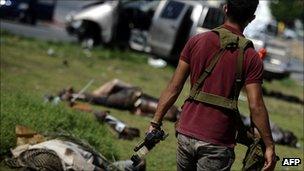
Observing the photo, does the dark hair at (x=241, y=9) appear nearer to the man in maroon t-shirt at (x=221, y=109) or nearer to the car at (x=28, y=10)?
the man in maroon t-shirt at (x=221, y=109)

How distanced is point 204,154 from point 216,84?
1.47 feet

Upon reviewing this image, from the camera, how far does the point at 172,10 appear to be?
18.9 meters

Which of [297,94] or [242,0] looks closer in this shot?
[242,0]

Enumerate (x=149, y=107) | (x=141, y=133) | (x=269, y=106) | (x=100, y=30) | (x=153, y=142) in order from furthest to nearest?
(x=100, y=30) < (x=269, y=106) < (x=149, y=107) < (x=141, y=133) < (x=153, y=142)

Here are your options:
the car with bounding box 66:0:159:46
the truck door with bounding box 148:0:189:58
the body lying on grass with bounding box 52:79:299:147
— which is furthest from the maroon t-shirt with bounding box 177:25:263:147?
the car with bounding box 66:0:159:46

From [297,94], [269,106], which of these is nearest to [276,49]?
[297,94]

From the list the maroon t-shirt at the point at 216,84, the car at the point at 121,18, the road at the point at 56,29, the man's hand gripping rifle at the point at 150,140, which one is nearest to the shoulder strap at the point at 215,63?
the maroon t-shirt at the point at 216,84

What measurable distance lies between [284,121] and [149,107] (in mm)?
3966

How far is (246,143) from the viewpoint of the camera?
4469 millimetres

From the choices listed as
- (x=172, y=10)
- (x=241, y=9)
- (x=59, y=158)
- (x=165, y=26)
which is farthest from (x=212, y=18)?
(x=241, y=9)

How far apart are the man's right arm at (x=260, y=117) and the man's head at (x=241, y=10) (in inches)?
16.6

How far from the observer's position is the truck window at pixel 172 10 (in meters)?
18.7

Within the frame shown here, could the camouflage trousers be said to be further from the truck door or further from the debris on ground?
the truck door

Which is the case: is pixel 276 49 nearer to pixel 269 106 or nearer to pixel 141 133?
pixel 269 106
